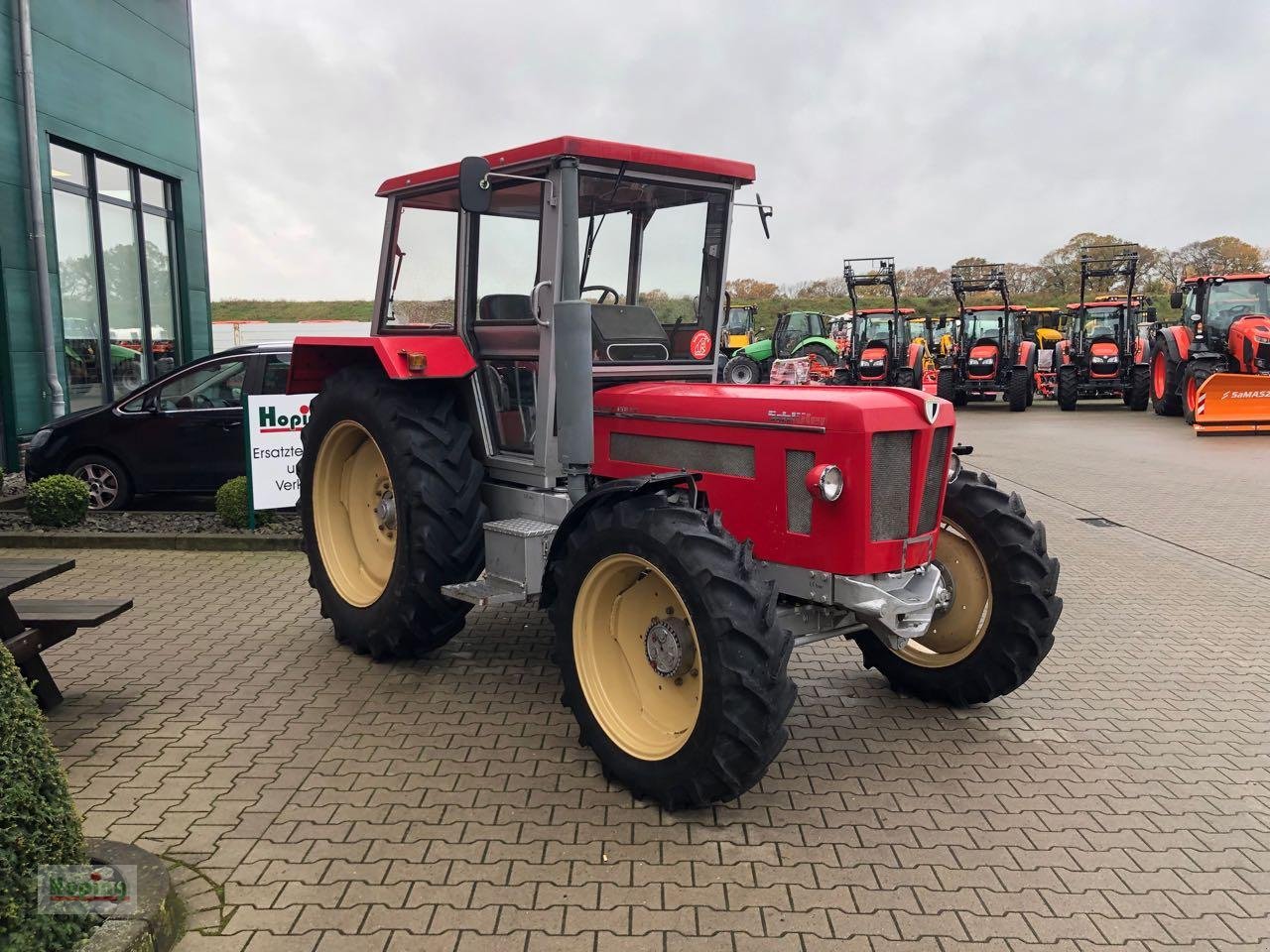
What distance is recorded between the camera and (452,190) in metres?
4.96

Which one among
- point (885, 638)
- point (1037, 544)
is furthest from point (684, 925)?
point (1037, 544)

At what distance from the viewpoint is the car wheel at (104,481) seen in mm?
8539

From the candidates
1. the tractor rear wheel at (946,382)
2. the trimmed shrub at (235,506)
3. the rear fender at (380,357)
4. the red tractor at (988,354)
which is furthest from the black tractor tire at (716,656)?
the tractor rear wheel at (946,382)

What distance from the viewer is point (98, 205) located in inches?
470

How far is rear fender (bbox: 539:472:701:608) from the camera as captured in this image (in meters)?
3.59

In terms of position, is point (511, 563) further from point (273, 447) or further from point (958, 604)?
point (273, 447)

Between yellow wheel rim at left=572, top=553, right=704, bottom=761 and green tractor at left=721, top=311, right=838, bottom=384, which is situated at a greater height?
green tractor at left=721, top=311, right=838, bottom=384

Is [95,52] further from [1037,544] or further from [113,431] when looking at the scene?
[1037,544]

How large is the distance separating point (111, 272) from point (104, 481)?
16.3 ft

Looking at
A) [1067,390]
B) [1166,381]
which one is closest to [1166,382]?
[1166,381]

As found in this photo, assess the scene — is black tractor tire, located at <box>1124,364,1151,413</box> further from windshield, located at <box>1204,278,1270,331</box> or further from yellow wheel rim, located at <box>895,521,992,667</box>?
yellow wheel rim, located at <box>895,521,992,667</box>

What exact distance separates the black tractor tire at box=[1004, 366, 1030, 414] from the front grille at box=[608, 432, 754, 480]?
19.1m

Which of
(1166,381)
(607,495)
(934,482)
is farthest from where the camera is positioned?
Answer: (1166,381)

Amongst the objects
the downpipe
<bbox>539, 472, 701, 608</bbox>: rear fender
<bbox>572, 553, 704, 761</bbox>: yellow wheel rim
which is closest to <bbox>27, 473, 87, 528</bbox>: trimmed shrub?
the downpipe
